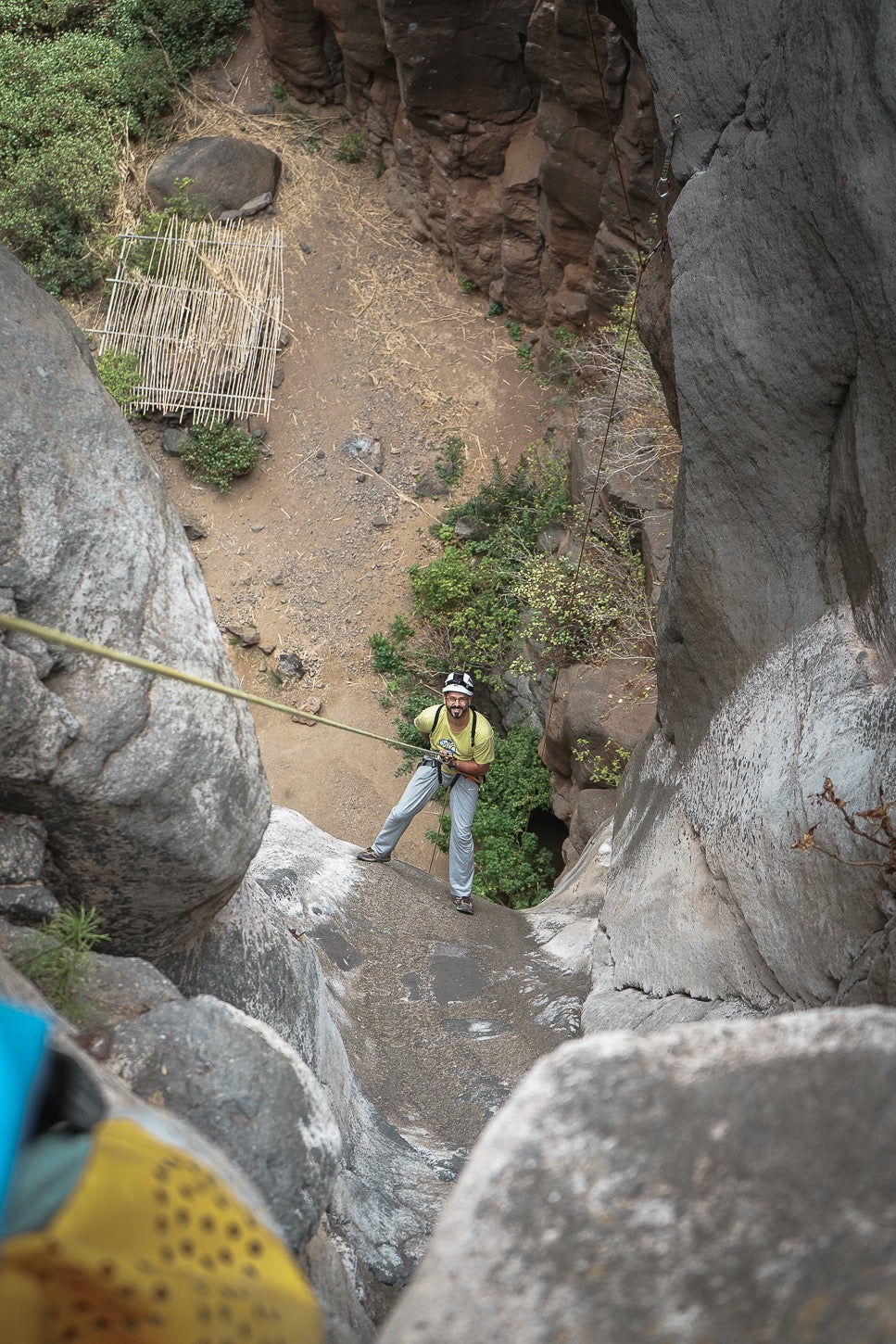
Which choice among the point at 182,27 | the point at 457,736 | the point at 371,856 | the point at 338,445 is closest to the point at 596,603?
the point at 457,736

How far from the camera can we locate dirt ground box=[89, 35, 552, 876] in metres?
9.79

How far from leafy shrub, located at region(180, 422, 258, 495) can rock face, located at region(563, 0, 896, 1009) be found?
663 centimetres

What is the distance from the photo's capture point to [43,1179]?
57.1 inches

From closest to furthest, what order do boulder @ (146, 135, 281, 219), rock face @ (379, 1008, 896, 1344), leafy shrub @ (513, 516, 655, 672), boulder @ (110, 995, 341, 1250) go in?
rock face @ (379, 1008, 896, 1344), boulder @ (110, 995, 341, 1250), leafy shrub @ (513, 516, 655, 672), boulder @ (146, 135, 281, 219)

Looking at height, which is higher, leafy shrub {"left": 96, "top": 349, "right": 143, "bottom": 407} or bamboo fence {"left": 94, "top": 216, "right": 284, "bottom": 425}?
bamboo fence {"left": 94, "top": 216, "right": 284, "bottom": 425}

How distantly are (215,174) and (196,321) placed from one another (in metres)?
2.05

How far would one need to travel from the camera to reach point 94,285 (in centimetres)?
1141

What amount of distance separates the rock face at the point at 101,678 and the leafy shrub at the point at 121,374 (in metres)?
7.34

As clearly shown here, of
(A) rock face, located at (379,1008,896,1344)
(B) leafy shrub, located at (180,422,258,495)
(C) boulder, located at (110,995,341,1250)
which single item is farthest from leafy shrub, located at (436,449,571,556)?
(A) rock face, located at (379,1008,896,1344)

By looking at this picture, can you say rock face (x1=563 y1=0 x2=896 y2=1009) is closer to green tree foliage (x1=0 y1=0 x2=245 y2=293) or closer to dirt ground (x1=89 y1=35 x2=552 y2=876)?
dirt ground (x1=89 y1=35 x2=552 y2=876)

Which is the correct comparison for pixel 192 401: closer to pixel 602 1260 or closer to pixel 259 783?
pixel 259 783

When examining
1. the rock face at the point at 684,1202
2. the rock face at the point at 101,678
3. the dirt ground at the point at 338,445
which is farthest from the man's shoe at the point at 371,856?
the rock face at the point at 684,1202

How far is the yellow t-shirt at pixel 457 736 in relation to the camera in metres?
6.68

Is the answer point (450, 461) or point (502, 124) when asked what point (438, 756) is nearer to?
point (450, 461)
